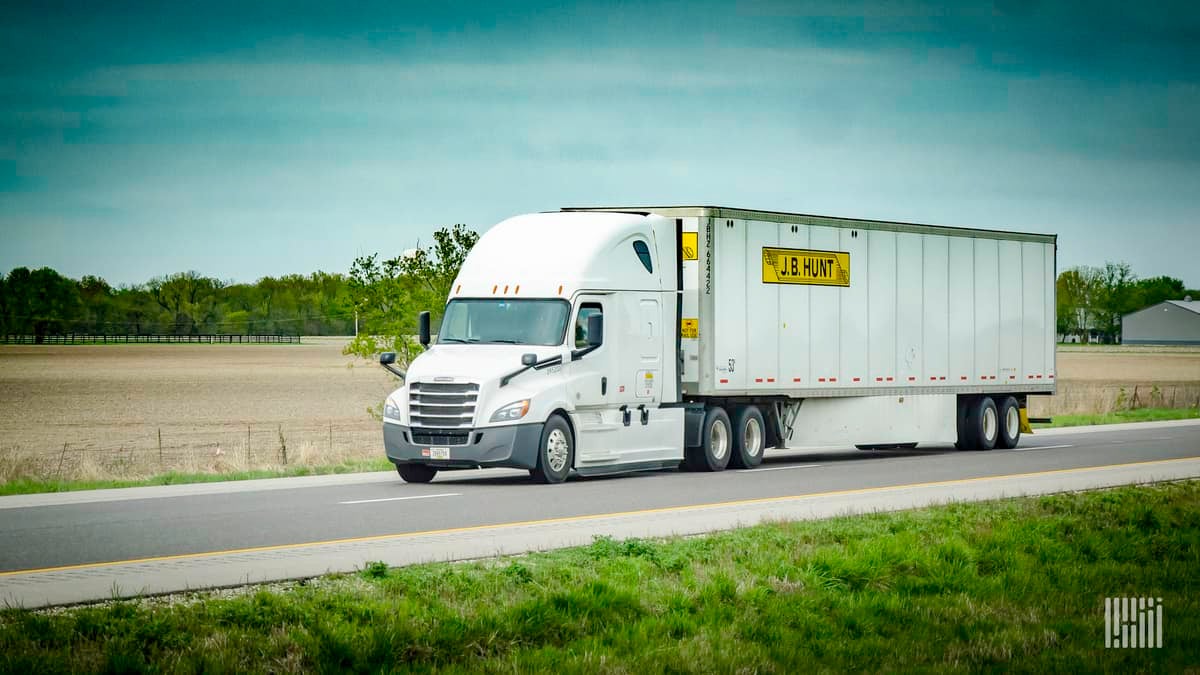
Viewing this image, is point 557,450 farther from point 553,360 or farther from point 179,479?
point 179,479

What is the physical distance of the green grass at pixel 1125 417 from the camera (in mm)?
40344

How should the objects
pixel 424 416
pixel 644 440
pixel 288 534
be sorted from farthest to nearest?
pixel 644 440 → pixel 424 416 → pixel 288 534

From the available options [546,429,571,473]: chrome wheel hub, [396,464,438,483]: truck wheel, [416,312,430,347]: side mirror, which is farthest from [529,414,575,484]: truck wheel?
[416,312,430,347]: side mirror

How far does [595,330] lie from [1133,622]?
40.9 ft

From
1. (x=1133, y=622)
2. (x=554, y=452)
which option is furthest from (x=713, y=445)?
(x=1133, y=622)

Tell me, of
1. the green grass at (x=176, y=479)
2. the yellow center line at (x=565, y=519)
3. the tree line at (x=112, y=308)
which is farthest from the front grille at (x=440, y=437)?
the tree line at (x=112, y=308)

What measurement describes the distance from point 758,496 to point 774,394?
609 centimetres

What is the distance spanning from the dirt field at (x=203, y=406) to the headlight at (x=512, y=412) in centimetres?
653

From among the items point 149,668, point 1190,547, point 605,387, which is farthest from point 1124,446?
point 149,668

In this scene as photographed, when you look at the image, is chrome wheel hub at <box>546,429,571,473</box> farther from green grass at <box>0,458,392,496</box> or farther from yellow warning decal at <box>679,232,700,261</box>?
green grass at <box>0,458,392,496</box>

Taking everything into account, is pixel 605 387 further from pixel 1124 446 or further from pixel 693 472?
pixel 1124 446

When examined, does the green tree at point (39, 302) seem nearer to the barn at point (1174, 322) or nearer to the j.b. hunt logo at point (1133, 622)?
the barn at point (1174, 322)

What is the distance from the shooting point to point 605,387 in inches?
870

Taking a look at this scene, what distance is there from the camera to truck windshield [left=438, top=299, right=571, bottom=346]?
70.9ft
